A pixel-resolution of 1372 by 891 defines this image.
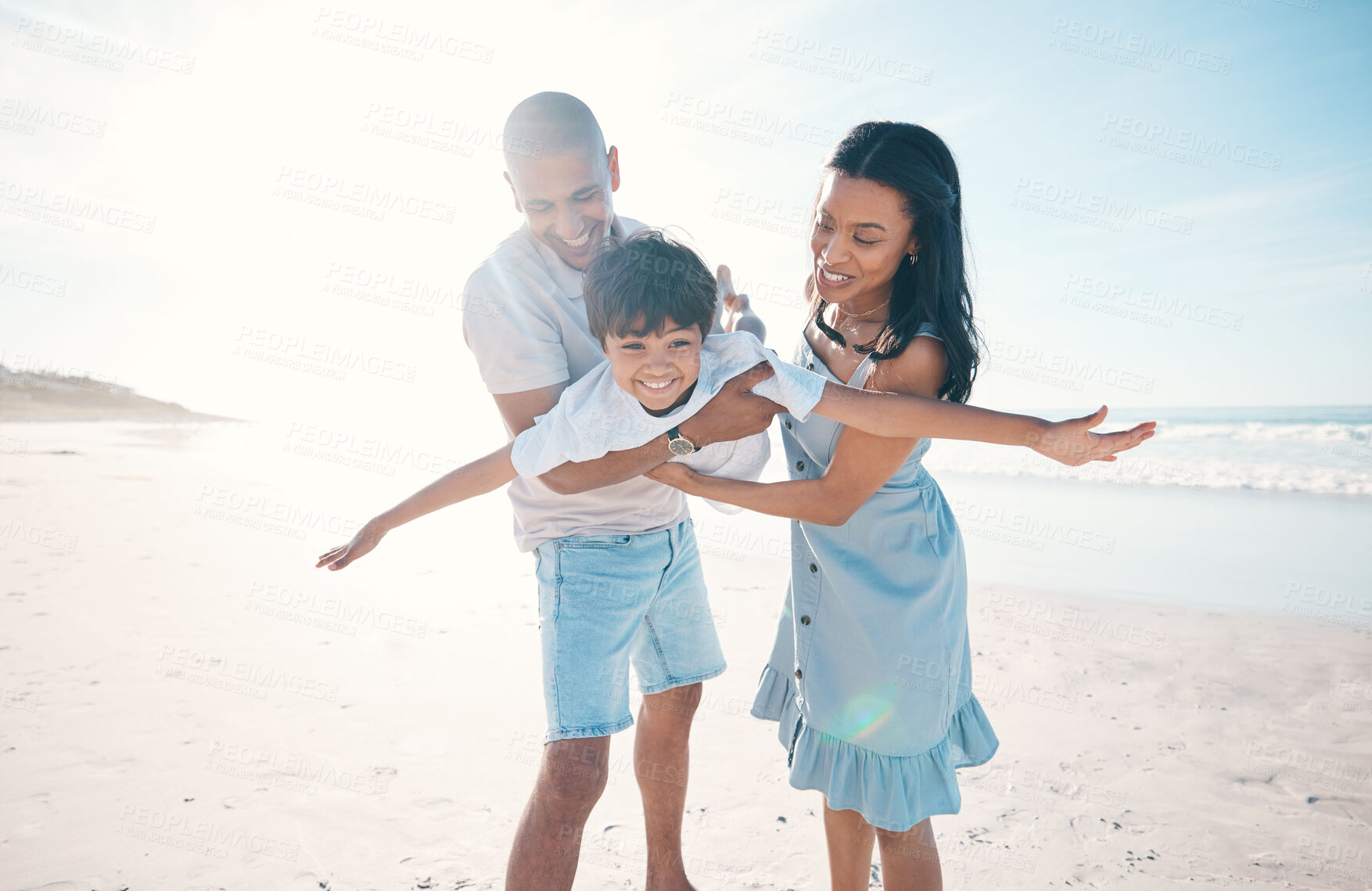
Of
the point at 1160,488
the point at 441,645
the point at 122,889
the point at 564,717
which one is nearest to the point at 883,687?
the point at 564,717

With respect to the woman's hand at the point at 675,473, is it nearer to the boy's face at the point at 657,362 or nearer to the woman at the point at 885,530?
the woman at the point at 885,530

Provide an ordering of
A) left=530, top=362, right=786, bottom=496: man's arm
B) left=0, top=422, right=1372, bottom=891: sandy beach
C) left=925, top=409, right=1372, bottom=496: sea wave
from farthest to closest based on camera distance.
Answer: left=925, top=409, right=1372, bottom=496: sea wave, left=0, top=422, right=1372, bottom=891: sandy beach, left=530, top=362, right=786, bottom=496: man's arm

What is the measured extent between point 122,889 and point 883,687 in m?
2.53

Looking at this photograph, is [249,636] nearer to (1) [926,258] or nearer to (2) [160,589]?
(2) [160,589]

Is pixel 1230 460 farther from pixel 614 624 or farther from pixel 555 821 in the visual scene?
pixel 555 821

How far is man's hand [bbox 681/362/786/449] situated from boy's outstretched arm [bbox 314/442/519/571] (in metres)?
0.50

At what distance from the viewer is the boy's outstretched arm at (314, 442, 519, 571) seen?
2035 mm

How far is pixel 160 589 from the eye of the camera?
556cm

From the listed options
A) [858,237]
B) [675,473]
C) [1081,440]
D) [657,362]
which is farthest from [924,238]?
[675,473]

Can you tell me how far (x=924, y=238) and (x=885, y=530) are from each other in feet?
2.49

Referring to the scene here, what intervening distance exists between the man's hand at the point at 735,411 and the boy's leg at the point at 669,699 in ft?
1.66

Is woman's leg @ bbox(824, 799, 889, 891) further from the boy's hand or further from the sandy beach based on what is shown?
the boy's hand

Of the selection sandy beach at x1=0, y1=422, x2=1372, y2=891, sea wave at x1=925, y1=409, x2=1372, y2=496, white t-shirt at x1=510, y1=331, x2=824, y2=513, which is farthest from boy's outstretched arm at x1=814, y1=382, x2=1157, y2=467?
sea wave at x1=925, y1=409, x2=1372, y2=496

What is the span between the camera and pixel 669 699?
8.11ft
